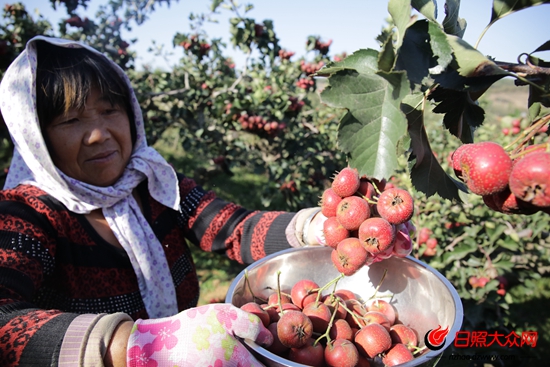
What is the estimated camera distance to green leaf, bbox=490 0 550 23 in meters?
0.69

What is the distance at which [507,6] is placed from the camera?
70cm

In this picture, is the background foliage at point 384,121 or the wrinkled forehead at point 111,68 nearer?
the background foliage at point 384,121

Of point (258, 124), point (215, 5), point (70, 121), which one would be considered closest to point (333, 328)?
point (70, 121)

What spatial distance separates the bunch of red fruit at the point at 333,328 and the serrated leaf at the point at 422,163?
481mm

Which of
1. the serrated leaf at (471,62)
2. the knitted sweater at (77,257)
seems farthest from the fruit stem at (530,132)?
the knitted sweater at (77,257)

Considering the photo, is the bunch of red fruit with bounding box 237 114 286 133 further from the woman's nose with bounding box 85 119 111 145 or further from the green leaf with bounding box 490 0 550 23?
the green leaf with bounding box 490 0 550 23

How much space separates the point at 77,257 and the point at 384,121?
1397 millimetres

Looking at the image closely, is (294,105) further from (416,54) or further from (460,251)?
(416,54)

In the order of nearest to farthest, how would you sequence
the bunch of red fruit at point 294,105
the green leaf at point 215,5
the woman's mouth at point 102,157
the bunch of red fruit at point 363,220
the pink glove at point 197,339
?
the pink glove at point 197,339 → the bunch of red fruit at point 363,220 → the woman's mouth at point 102,157 → the bunch of red fruit at point 294,105 → the green leaf at point 215,5

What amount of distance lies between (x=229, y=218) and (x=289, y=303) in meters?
0.79

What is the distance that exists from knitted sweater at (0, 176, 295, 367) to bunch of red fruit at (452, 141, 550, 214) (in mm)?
976

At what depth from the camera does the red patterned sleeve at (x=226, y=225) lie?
1.80 metres

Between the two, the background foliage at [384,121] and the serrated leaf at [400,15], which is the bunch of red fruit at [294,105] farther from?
the serrated leaf at [400,15]

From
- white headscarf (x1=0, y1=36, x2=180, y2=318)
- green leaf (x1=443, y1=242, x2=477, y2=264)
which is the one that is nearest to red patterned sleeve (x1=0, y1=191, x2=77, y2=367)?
white headscarf (x1=0, y1=36, x2=180, y2=318)
